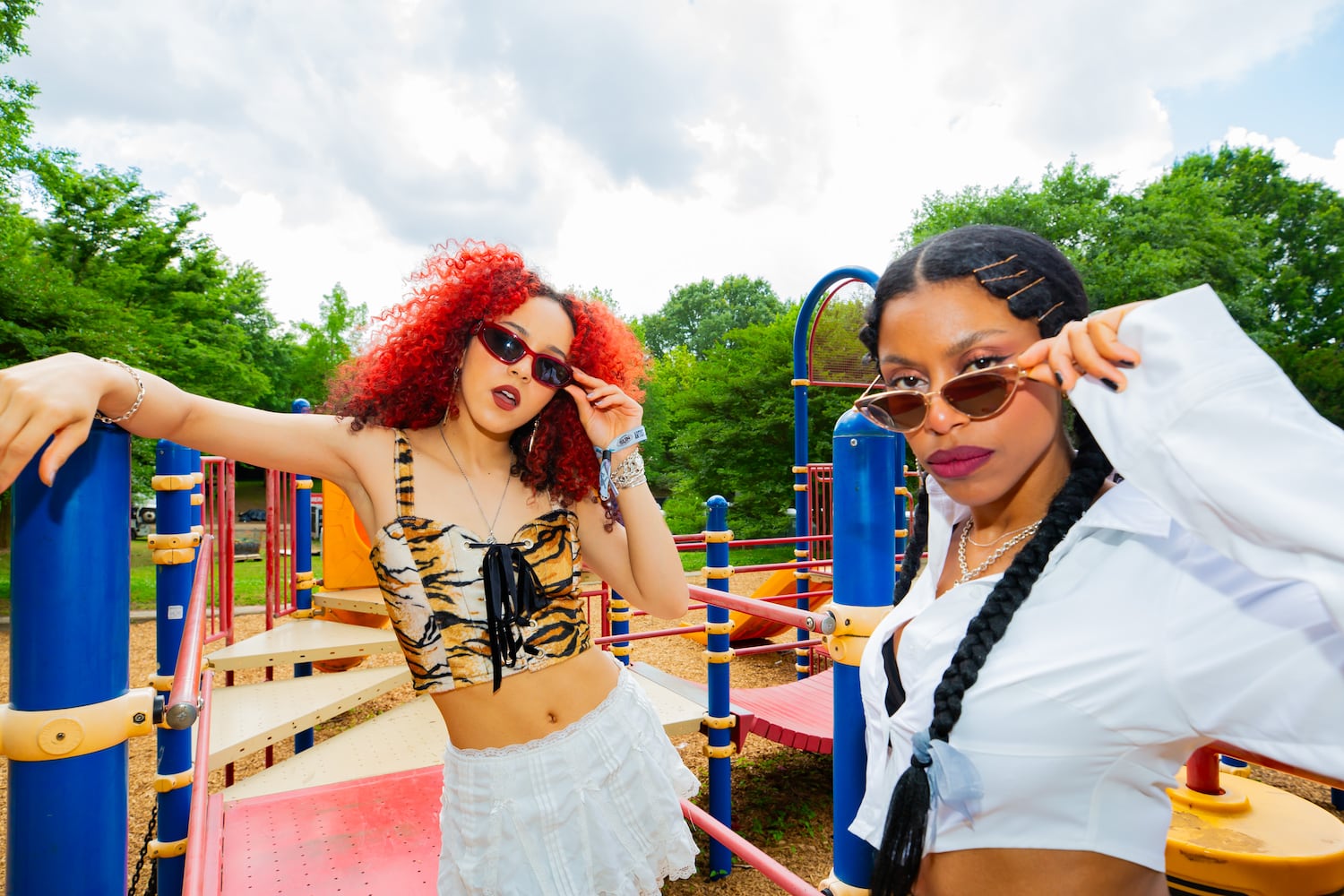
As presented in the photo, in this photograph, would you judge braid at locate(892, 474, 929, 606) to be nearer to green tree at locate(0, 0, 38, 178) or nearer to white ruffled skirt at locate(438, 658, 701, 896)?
white ruffled skirt at locate(438, 658, 701, 896)

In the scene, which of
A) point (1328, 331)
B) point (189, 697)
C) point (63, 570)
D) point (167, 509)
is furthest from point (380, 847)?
point (1328, 331)

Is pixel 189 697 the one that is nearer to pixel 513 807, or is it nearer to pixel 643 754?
pixel 513 807

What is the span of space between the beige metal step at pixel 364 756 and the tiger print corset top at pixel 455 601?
2117 millimetres

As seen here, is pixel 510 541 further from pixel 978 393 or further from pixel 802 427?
pixel 802 427

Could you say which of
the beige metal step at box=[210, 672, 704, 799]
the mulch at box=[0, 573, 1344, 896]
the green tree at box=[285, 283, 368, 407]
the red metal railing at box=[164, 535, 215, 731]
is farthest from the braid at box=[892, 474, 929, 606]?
the green tree at box=[285, 283, 368, 407]

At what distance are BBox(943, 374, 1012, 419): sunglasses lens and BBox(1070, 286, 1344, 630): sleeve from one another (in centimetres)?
23

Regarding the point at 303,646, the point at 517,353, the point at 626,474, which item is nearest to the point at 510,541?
the point at 626,474

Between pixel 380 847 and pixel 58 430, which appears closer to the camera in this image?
pixel 58 430

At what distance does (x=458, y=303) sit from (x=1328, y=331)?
106 ft

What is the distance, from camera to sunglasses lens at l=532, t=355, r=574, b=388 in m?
1.74

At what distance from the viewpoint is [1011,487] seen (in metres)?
1.24

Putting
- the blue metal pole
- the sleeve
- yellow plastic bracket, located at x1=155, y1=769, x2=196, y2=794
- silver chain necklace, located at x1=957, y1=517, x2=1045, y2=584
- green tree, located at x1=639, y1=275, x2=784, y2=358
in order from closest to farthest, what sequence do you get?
Result: the sleeve → silver chain necklace, located at x1=957, y1=517, x2=1045, y2=584 → yellow plastic bracket, located at x1=155, y1=769, x2=196, y2=794 → the blue metal pole → green tree, located at x1=639, y1=275, x2=784, y2=358

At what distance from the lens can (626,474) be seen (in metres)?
1.83

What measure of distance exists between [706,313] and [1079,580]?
4483 centimetres
